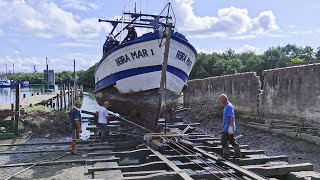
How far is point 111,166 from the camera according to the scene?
720 centimetres

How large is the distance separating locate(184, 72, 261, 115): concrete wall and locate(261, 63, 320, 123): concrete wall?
706 millimetres

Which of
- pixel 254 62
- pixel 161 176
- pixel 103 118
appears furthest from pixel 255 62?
pixel 161 176

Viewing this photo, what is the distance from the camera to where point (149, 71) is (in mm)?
11508

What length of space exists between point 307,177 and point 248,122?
7.31 meters

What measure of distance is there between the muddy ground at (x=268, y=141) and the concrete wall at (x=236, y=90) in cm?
68

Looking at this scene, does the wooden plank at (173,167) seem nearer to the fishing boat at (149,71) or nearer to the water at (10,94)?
the fishing boat at (149,71)

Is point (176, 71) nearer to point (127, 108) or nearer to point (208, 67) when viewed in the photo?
point (127, 108)

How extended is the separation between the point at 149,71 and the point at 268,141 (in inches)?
171

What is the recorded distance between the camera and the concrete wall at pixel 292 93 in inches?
408

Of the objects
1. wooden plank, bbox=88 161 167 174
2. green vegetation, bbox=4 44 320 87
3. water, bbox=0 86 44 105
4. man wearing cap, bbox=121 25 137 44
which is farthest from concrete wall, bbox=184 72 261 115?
green vegetation, bbox=4 44 320 87

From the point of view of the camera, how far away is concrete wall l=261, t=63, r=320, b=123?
10359mm

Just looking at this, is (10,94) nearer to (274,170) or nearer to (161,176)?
(161,176)

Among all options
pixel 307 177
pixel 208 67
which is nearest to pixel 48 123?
pixel 307 177

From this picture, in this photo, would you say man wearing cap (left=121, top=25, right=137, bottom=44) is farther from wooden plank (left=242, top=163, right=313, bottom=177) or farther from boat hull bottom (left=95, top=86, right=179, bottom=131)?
wooden plank (left=242, top=163, right=313, bottom=177)
